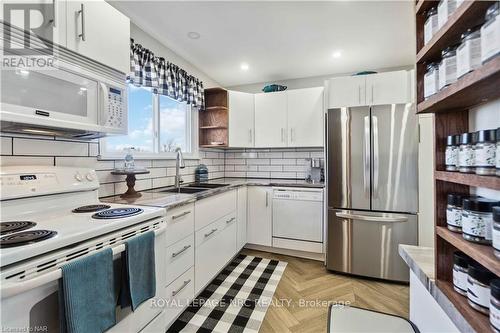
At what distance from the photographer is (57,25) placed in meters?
1.11

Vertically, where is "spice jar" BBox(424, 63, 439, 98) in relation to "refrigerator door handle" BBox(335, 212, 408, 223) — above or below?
above

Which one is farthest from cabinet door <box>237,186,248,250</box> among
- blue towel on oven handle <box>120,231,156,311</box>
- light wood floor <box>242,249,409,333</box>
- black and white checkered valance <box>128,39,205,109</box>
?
blue towel on oven handle <box>120,231,156,311</box>

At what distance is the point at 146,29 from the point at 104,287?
2.17 m

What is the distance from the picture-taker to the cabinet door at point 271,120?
311cm

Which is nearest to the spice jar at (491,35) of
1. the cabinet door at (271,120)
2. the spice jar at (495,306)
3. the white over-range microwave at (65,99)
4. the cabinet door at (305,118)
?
the spice jar at (495,306)

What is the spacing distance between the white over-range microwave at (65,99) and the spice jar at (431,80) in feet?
5.12

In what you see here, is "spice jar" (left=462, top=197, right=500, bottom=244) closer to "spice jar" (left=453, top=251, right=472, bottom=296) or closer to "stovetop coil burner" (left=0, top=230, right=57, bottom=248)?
"spice jar" (left=453, top=251, right=472, bottom=296)

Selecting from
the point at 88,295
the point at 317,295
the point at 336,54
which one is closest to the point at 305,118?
the point at 336,54

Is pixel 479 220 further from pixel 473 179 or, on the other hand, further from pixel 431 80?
pixel 431 80

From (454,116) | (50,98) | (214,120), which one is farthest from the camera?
(214,120)

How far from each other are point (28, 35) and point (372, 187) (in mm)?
2656

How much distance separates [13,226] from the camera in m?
0.95

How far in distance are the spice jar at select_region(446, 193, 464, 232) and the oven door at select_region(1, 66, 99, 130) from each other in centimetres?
166

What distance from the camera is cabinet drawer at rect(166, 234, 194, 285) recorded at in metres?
1.56
